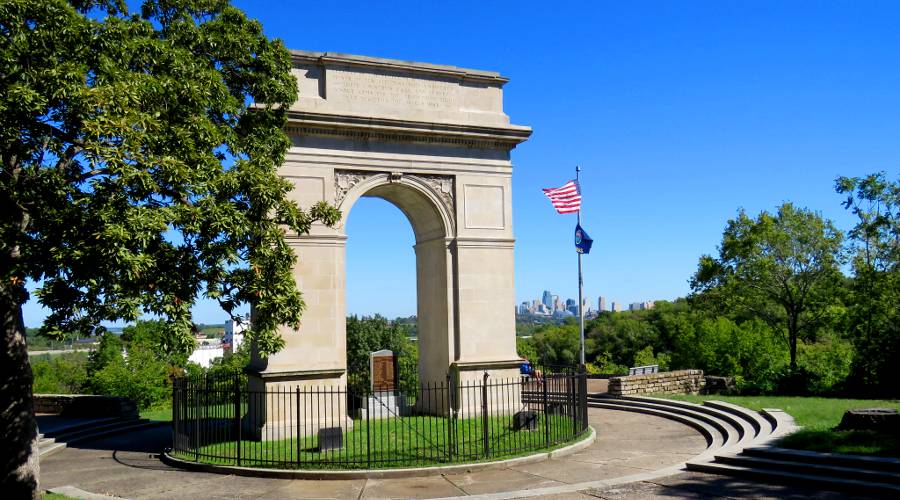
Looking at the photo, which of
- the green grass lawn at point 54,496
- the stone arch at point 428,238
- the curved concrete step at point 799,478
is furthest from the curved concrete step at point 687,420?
the green grass lawn at point 54,496

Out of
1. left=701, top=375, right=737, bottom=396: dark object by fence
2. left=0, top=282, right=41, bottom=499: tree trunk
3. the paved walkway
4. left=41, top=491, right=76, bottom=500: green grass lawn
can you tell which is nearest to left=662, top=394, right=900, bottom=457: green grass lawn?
the paved walkway

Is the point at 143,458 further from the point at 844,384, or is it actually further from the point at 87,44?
the point at 844,384

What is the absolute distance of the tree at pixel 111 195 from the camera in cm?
984

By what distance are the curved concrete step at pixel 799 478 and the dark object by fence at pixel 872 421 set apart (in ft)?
10.0

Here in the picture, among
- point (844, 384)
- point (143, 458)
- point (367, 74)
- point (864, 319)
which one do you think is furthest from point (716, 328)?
point (143, 458)

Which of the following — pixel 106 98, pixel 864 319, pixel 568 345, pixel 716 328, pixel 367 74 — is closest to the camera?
pixel 106 98

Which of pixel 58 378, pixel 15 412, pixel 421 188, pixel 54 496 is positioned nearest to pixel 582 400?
pixel 421 188

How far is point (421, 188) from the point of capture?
63.8 feet

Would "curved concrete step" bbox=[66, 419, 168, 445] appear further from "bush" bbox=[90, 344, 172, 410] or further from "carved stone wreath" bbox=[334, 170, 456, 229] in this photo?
"bush" bbox=[90, 344, 172, 410]

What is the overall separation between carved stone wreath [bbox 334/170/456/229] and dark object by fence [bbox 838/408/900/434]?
35.6 ft

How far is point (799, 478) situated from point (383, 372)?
13247 millimetres

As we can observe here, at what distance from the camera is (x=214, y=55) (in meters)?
14.2

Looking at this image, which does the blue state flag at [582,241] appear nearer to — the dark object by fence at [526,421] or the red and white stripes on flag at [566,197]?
the red and white stripes on flag at [566,197]

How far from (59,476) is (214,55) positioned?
9275mm
